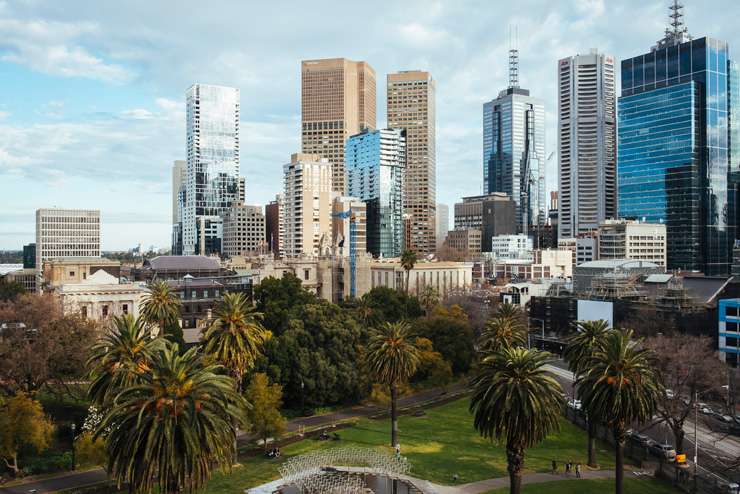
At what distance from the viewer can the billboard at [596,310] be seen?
11681cm

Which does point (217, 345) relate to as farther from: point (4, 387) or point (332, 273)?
point (332, 273)

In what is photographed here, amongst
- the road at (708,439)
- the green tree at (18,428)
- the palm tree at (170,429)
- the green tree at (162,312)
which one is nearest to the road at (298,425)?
the green tree at (18,428)

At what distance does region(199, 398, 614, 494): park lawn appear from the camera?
6012 centimetres

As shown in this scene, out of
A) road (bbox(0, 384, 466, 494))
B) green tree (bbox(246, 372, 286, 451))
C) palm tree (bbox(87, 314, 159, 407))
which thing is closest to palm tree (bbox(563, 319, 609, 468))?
road (bbox(0, 384, 466, 494))

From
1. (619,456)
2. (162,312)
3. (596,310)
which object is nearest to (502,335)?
(619,456)

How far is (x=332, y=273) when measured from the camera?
167 m

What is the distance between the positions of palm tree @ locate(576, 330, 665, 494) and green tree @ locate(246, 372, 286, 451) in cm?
3227

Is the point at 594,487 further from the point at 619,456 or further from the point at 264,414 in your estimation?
the point at 264,414

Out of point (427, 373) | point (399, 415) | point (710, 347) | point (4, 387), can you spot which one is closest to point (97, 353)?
point (4, 387)

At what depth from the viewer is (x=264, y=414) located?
218 ft

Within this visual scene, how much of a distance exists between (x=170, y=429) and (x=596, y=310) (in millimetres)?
101646

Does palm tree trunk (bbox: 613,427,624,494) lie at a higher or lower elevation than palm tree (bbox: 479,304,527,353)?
lower

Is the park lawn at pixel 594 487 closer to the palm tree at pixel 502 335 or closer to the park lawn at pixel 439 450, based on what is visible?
the park lawn at pixel 439 450

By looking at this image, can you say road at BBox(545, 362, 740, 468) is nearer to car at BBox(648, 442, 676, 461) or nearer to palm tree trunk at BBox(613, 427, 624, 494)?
car at BBox(648, 442, 676, 461)
